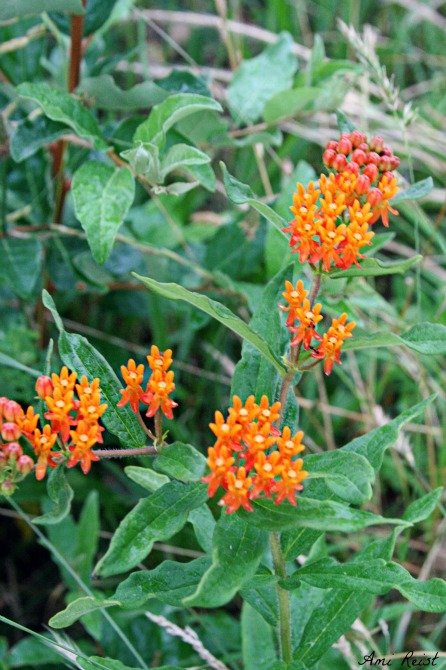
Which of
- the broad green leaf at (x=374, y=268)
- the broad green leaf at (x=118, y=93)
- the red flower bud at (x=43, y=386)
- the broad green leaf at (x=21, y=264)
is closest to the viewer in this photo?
the red flower bud at (x=43, y=386)

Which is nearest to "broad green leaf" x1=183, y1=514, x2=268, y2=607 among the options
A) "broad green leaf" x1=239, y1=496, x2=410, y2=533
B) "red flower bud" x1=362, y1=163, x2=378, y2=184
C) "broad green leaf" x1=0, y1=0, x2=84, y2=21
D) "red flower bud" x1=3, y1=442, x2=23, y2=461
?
"broad green leaf" x1=239, y1=496, x2=410, y2=533

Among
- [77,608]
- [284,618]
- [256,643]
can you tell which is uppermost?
[77,608]

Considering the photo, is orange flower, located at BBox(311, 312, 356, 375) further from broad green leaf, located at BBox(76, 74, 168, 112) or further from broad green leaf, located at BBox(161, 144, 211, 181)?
broad green leaf, located at BBox(76, 74, 168, 112)

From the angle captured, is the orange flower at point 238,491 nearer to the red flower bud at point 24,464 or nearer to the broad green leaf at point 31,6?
the red flower bud at point 24,464

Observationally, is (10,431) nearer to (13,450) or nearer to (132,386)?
(13,450)

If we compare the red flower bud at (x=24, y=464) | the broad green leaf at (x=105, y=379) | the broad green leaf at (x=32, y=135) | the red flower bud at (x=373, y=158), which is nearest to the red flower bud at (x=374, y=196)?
the red flower bud at (x=373, y=158)

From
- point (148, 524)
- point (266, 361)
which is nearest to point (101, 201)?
point (266, 361)
